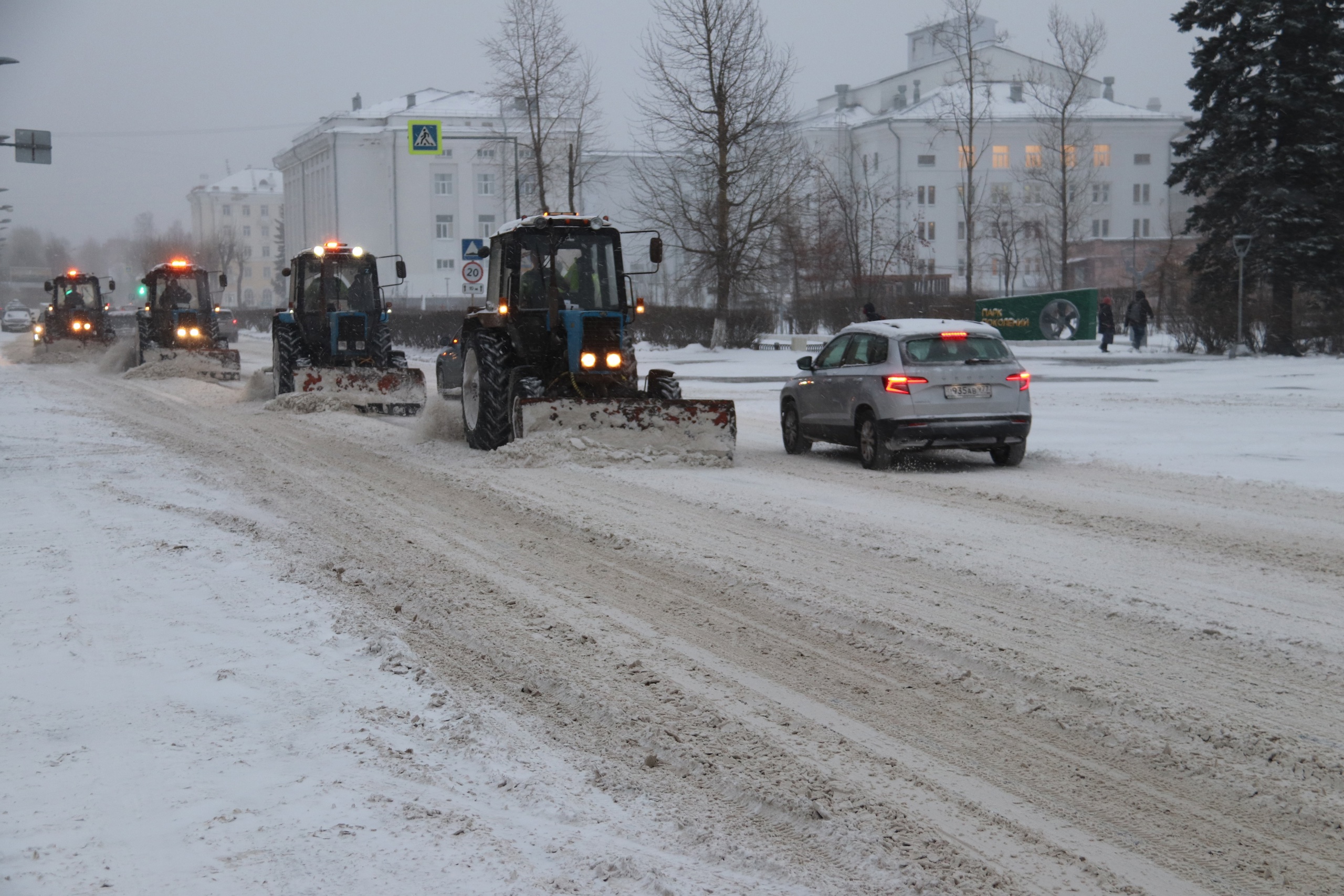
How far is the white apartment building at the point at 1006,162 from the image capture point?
8769 cm

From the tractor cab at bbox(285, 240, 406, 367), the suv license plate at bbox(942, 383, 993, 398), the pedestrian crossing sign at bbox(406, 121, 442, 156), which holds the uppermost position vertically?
the pedestrian crossing sign at bbox(406, 121, 442, 156)

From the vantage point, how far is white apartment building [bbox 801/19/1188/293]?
8769 cm

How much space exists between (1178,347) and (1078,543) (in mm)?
29044

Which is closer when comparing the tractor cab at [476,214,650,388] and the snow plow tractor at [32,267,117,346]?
the tractor cab at [476,214,650,388]

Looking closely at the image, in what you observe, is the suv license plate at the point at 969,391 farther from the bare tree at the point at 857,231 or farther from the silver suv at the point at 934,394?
the bare tree at the point at 857,231

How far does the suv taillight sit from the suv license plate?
0.26 m

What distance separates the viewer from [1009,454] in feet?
46.5

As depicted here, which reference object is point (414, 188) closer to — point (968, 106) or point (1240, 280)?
point (968, 106)

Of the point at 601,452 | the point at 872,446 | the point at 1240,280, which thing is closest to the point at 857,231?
the point at 1240,280

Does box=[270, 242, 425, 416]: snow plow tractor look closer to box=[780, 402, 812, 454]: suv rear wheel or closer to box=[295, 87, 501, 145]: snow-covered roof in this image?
box=[780, 402, 812, 454]: suv rear wheel

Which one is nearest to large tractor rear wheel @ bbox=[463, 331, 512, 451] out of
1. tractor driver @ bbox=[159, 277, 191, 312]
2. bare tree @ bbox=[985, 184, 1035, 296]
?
tractor driver @ bbox=[159, 277, 191, 312]

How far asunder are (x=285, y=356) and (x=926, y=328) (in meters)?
13.1

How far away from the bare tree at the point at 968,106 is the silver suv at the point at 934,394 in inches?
1409

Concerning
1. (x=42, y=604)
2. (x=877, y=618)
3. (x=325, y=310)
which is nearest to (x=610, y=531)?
(x=877, y=618)
